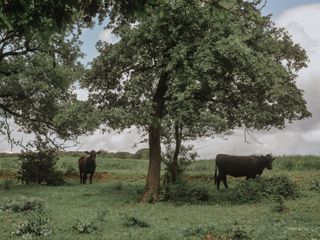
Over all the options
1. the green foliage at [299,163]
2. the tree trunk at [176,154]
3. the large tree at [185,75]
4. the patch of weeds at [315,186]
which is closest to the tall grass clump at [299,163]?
the green foliage at [299,163]

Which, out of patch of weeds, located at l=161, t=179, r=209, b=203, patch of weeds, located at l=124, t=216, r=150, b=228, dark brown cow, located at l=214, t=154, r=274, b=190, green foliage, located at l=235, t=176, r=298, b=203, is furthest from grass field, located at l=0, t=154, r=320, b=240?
dark brown cow, located at l=214, t=154, r=274, b=190

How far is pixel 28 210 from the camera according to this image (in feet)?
69.9

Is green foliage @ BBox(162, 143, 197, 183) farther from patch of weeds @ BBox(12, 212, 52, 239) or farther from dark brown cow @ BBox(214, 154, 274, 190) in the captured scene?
patch of weeds @ BBox(12, 212, 52, 239)

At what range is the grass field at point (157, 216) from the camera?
15.4 metres

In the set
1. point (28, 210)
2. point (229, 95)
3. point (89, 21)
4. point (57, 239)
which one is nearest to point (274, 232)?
point (57, 239)

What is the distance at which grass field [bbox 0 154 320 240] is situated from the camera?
1544cm

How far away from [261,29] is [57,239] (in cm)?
1649

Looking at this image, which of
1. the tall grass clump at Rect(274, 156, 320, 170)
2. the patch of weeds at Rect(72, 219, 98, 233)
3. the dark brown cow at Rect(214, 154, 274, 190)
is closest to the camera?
the patch of weeds at Rect(72, 219, 98, 233)

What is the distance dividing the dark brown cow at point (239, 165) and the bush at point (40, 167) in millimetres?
12230

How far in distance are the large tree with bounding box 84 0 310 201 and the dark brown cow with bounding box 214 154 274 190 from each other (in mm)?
4675

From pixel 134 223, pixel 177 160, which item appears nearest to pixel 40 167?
pixel 177 160

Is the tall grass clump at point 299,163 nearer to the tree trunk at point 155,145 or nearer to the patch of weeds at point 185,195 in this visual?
the patch of weeds at point 185,195

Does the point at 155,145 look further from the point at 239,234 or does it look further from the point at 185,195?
the point at 239,234

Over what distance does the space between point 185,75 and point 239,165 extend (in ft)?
36.5
